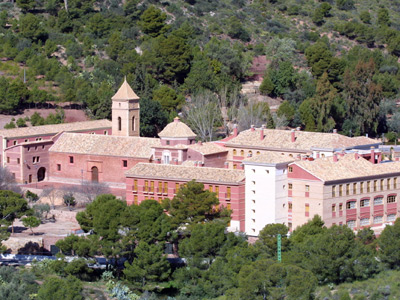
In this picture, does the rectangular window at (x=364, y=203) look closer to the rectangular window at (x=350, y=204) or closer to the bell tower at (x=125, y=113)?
the rectangular window at (x=350, y=204)

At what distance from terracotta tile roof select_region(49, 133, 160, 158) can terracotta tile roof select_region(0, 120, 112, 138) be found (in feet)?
4.12

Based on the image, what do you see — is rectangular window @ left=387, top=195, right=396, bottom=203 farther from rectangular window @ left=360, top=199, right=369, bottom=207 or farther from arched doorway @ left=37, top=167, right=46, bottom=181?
arched doorway @ left=37, top=167, right=46, bottom=181

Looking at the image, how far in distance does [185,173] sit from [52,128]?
52.3ft

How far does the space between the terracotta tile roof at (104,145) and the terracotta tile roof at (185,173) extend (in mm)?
4388

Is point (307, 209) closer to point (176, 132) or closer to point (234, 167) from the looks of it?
point (234, 167)

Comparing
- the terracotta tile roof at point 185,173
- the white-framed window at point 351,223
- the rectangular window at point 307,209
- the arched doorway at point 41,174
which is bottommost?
the white-framed window at point 351,223

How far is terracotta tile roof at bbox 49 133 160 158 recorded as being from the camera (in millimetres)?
69250

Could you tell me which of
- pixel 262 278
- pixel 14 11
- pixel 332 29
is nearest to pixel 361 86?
pixel 332 29

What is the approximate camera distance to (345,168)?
59875mm

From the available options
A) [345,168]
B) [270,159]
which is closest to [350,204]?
[345,168]

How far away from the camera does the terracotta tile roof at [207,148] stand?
66250 millimetres

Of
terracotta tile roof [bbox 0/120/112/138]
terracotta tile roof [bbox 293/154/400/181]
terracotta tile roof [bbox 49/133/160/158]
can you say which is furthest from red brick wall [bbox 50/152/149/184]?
terracotta tile roof [bbox 293/154/400/181]

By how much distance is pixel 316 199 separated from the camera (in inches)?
2290

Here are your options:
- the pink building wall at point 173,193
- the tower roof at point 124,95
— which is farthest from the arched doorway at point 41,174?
the pink building wall at point 173,193
